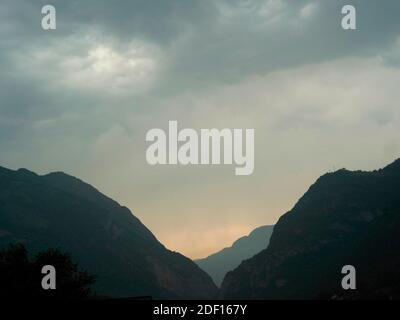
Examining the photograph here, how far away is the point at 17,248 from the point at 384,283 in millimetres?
159751

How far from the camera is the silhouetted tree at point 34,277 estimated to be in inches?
2035

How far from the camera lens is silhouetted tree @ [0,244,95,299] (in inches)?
2035

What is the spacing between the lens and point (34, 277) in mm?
54031
